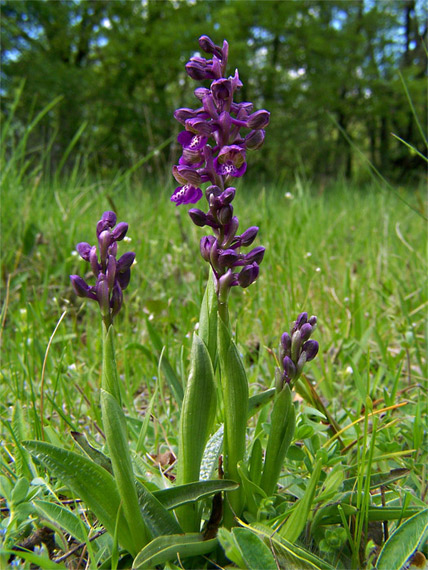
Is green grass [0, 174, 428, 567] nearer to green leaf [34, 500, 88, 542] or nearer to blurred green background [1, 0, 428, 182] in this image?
green leaf [34, 500, 88, 542]

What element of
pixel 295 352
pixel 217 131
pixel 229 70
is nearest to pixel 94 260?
pixel 217 131

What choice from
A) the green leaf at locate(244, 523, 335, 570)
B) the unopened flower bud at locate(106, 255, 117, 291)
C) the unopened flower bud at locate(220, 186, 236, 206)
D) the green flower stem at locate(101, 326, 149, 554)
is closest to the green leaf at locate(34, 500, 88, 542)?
the green flower stem at locate(101, 326, 149, 554)

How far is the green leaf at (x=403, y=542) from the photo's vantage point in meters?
0.87

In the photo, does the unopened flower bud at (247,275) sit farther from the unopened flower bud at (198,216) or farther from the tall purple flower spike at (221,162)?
the unopened flower bud at (198,216)

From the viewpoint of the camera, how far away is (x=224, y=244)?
3.04ft

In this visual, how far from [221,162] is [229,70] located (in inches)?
495

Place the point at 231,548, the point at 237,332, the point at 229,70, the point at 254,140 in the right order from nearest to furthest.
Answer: the point at 231,548 → the point at 254,140 → the point at 237,332 → the point at 229,70

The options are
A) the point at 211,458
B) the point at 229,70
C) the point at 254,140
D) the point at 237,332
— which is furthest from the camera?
the point at 229,70

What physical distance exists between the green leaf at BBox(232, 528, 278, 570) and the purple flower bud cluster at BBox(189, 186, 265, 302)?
435mm

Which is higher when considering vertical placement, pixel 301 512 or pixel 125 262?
pixel 125 262

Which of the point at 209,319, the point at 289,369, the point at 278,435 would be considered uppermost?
the point at 209,319

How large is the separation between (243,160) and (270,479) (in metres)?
0.67

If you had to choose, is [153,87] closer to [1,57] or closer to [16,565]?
[1,57]

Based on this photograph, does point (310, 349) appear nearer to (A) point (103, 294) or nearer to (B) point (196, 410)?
(B) point (196, 410)
